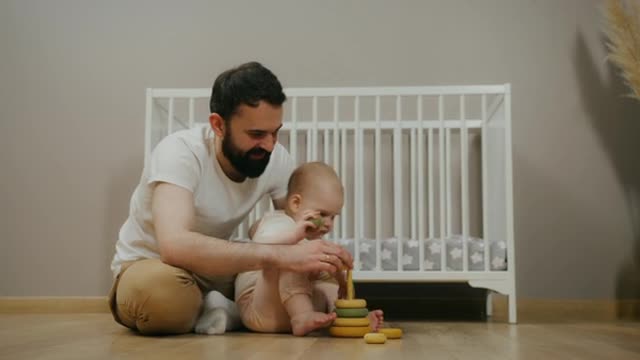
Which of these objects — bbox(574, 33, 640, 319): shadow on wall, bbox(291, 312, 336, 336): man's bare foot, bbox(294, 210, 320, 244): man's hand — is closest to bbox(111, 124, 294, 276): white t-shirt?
bbox(294, 210, 320, 244): man's hand

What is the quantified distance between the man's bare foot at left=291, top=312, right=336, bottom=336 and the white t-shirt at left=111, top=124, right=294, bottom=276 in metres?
0.39

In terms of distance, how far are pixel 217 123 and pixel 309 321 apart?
23.2 inches

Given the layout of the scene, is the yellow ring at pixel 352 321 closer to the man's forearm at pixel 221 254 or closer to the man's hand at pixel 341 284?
the man's hand at pixel 341 284

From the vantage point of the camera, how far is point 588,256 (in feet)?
10.6

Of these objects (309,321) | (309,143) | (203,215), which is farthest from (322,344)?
(309,143)

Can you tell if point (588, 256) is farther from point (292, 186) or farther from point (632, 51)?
point (292, 186)

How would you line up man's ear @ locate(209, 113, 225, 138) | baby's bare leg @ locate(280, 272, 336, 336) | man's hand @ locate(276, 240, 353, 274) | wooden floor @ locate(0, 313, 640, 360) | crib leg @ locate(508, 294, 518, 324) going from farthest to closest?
crib leg @ locate(508, 294, 518, 324), man's ear @ locate(209, 113, 225, 138), baby's bare leg @ locate(280, 272, 336, 336), man's hand @ locate(276, 240, 353, 274), wooden floor @ locate(0, 313, 640, 360)

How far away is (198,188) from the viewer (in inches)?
81.8

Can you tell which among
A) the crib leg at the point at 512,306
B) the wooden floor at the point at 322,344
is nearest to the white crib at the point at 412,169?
the crib leg at the point at 512,306

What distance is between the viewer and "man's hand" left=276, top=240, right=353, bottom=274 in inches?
71.9

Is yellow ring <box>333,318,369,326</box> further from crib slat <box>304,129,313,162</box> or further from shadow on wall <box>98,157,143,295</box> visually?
shadow on wall <box>98,157,143,295</box>

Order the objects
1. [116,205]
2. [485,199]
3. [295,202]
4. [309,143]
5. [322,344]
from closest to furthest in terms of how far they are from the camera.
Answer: [322,344]
[295,202]
[485,199]
[309,143]
[116,205]

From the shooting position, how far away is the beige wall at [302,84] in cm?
324

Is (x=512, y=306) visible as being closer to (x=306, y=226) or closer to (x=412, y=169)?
(x=412, y=169)
